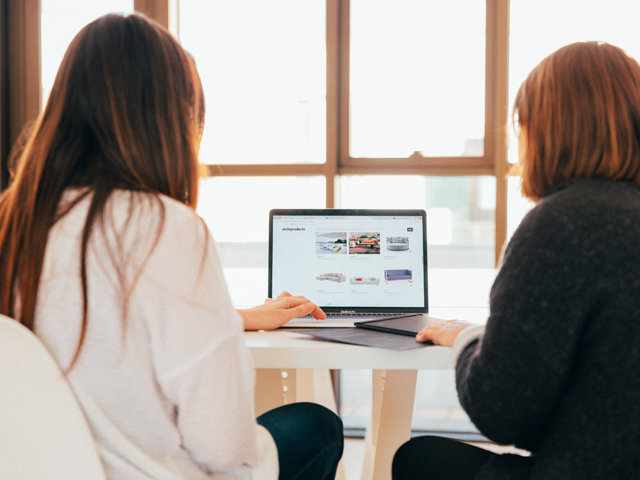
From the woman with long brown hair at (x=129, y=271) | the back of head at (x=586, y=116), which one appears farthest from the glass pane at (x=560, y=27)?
the woman with long brown hair at (x=129, y=271)

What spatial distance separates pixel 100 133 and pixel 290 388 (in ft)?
3.41

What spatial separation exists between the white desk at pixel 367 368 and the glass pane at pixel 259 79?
41.6 inches

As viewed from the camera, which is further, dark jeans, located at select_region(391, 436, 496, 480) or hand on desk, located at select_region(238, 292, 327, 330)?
hand on desk, located at select_region(238, 292, 327, 330)

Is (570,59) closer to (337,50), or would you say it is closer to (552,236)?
(552,236)

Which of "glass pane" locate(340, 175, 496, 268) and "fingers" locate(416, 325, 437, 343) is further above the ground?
"glass pane" locate(340, 175, 496, 268)

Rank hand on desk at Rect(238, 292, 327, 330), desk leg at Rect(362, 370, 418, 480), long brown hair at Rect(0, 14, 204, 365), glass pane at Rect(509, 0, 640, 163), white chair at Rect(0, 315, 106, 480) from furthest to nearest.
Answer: glass pane at Rect(509, 0, 640, 163), desk leg at Rect(362, 370, 418, 480), hand on desk at Rect(238, 292, 327, 330), long brown hair at Rect(0, 14, 204, 365), white chair at Rect(0, 315, 106, 480)

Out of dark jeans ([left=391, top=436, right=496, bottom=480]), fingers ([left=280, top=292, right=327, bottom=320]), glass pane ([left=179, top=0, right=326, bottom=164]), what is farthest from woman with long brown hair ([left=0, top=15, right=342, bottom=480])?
glass pane ([left=179, top=0, right=326, bottom=164])

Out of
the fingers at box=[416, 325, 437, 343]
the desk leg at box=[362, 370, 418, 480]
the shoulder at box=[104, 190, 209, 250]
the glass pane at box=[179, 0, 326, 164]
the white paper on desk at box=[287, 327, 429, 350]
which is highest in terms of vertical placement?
the glass pane at box=[179, 0, 326, 164]

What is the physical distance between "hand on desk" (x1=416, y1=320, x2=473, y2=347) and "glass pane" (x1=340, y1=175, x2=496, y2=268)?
1232 millimetres

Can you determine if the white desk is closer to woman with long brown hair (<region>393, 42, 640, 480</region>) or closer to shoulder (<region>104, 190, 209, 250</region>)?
woman with long brown hair (<region>393, 42, 640, 480</region>)

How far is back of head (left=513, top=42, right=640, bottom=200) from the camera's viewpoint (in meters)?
0.74

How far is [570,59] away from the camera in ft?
2.54

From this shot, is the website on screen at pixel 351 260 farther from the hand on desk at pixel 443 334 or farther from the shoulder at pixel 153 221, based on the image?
the shoulder at pixel 153 221

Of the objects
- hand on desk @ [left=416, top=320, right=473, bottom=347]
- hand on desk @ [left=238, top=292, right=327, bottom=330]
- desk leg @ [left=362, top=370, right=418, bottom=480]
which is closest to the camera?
hand on desk @ [left=416, top=320, right=473, bottom=347]
